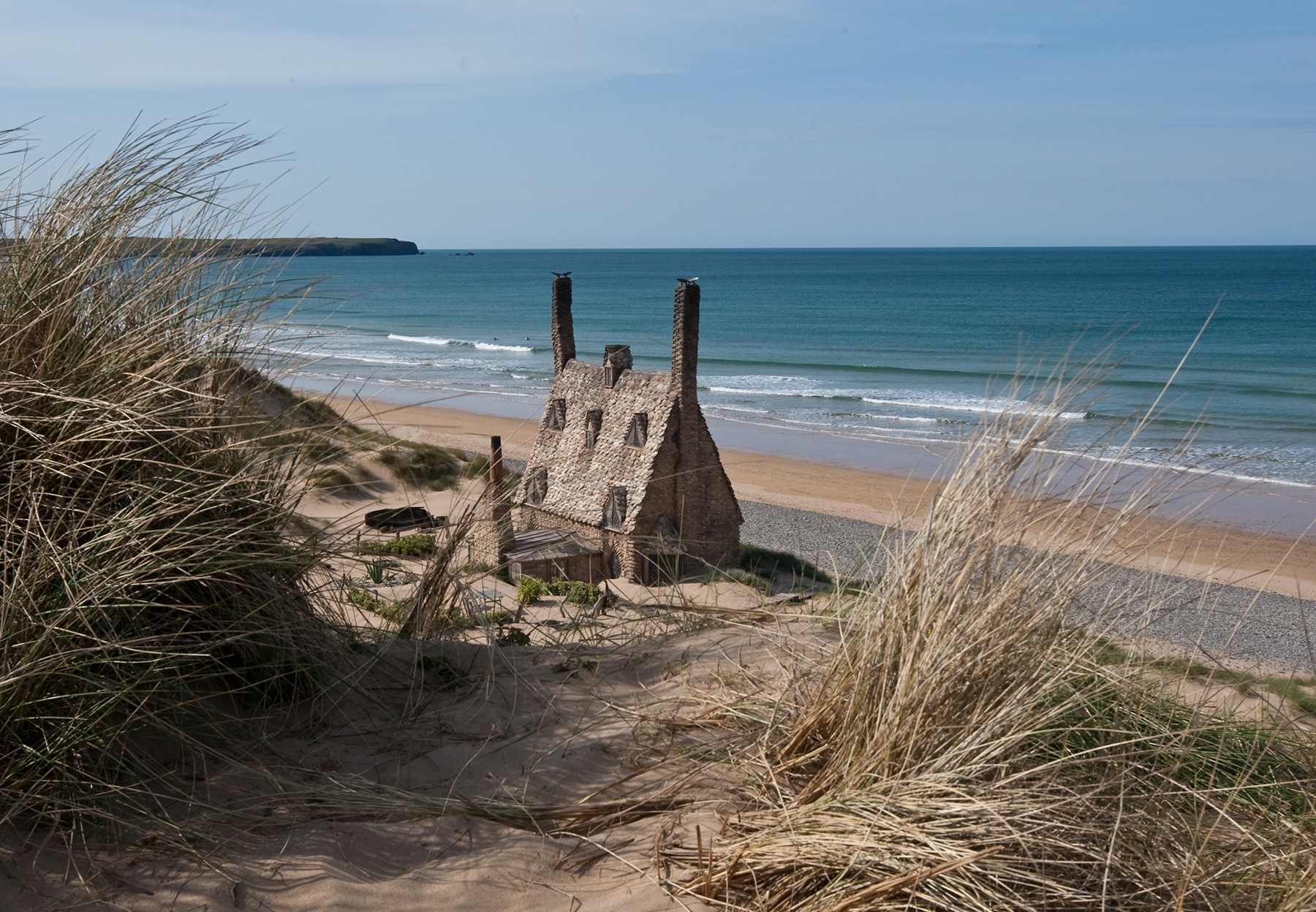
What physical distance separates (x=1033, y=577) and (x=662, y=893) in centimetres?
139

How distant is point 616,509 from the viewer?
17.5 m

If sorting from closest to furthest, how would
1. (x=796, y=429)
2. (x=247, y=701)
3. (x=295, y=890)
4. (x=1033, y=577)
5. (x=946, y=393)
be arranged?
(x=295, y=890) → (x=1033, y=577) → (x=247, y=701) → (x=796, y=429) → (x=946, y=393)

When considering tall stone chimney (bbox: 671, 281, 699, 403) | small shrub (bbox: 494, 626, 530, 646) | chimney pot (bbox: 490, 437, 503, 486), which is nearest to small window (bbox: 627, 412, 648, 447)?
tall stone chimney (bbox: 671, 281, 699, 403)

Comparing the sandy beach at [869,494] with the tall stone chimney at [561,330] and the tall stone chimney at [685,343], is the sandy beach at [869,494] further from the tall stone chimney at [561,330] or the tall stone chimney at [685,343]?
the tall stone chimney at [685,343]

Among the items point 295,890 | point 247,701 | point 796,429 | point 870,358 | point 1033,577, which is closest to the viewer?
point 295,890

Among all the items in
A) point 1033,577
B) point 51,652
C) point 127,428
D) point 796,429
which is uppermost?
point 127,428

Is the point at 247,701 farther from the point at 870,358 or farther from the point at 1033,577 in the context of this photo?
Result: the point at 870,358

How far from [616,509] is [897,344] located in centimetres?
4374

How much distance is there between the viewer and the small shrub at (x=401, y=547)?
12.8 feet

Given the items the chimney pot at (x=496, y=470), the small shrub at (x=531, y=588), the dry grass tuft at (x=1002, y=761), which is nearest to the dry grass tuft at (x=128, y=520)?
the chimney pot at (x=496, y=470)

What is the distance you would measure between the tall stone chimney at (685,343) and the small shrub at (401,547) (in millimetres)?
11810

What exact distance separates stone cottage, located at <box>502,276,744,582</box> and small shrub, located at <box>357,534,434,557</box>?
10657 millimetres

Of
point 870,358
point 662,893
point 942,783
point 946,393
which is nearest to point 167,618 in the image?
point 662,893

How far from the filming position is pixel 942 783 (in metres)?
2.42
